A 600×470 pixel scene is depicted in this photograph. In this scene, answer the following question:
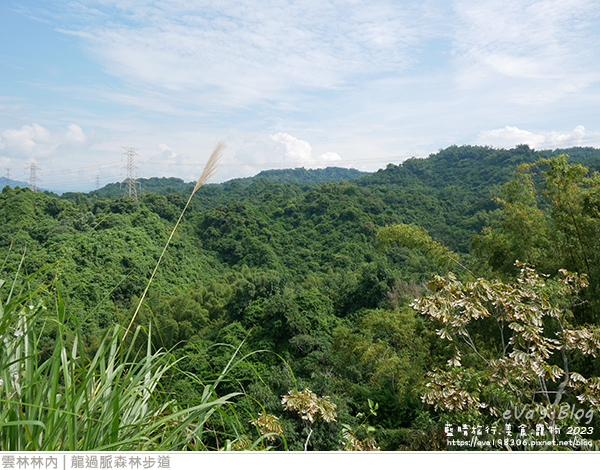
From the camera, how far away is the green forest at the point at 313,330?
34.5 inches

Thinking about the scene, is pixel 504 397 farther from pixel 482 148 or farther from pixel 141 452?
pixel 482 148

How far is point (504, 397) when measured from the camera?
208 cm

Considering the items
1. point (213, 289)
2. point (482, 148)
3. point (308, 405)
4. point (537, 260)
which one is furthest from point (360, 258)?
point (482, 148)

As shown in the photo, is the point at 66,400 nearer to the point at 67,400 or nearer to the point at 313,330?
the point at 67,400

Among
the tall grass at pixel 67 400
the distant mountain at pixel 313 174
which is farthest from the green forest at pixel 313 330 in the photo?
the distant mountain at pixel 313 174

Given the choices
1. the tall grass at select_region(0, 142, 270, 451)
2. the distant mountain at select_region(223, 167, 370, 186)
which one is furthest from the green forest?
the distant mountain at select_region(223, 167, 370, 186)

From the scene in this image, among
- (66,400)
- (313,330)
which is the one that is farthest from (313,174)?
(66,400)

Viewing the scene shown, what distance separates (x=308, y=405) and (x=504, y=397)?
1314 mm

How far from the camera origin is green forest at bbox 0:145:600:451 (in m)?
0.88

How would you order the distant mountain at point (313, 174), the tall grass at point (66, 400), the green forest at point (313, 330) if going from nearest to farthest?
1. the tall grass at point (66, 400)
2. the green forest at point (313, 330)
3. the distant mountain at point (313, 174)

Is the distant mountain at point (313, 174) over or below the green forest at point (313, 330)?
over

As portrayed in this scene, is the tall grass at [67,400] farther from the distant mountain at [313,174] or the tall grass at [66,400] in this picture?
the distant mountain at [313,174]

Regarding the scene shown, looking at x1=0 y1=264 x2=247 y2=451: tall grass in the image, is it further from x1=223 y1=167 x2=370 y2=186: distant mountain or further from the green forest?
x1=223 y1=167 x2=370 y2=186: distant mountain

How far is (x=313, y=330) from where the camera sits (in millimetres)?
9586
